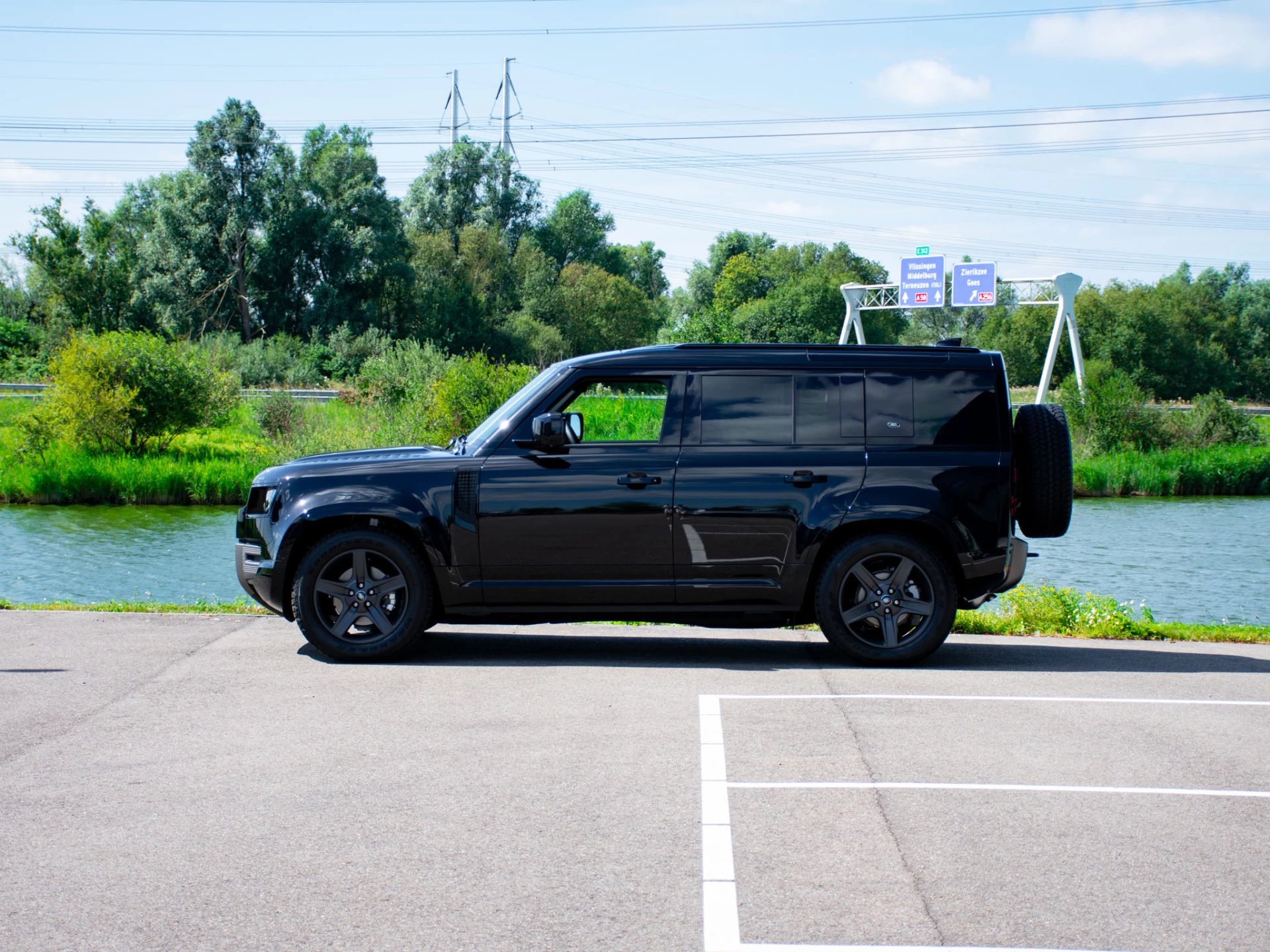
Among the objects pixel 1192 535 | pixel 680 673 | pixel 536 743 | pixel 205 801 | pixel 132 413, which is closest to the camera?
pixel 205 801

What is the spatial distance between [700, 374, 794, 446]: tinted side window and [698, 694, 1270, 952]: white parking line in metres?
1.87

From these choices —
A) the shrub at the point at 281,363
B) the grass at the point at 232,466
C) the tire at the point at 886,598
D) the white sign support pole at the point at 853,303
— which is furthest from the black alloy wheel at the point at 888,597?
the shrub at the point at 281,363

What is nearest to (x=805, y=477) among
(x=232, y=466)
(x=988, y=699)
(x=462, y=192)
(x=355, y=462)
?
(x=988, y=699)

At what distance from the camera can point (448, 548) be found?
843 centimetres

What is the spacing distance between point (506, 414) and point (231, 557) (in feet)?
47.1

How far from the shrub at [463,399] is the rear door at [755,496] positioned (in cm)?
2408

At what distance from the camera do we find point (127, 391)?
34719mm

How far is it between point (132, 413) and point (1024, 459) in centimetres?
3128

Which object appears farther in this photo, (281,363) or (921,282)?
(281,363)

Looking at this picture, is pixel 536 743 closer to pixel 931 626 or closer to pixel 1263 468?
pixel 931 626

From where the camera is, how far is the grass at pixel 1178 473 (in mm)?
38750

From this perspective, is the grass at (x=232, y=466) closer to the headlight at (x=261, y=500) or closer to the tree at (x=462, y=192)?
the headlight at (x=261, y=500)

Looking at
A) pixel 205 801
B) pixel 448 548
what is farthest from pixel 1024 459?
pixel 205 801

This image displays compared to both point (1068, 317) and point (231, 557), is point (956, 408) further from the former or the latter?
point (1068, 317)
